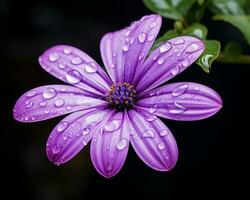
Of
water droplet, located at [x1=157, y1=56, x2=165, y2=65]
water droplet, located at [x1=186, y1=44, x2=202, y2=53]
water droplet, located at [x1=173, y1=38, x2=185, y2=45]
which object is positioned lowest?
water droplet, located at [x1=186, y1=44, x2=202, y2=53]

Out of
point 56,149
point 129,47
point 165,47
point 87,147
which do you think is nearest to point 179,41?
point 165,47

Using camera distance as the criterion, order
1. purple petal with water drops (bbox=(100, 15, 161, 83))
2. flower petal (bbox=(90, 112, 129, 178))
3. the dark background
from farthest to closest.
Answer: the dark background → purple petal with water drops (bbox=(100, 15, 161, 83)) → flower petal (bbox=(90, 112, 129, 178))

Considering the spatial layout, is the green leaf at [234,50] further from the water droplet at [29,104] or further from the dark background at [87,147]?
the dark background at [87,147]

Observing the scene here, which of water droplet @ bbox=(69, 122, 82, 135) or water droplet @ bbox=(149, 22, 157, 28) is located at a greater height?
water droplet @ bbox=(149, 22, 157, 28)

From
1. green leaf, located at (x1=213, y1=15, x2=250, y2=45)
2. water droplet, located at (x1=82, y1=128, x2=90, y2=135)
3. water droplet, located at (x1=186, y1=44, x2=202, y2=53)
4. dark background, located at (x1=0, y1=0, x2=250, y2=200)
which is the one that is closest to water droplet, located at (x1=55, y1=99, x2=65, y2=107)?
water droplet, located at (x1=82, y1=128, x2=90, y2=135)

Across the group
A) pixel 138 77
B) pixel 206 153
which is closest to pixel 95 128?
pixel 138 77

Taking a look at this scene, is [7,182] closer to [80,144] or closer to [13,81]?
[13,81]

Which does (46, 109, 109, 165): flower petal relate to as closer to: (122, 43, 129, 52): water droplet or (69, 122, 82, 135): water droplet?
(69, 122, 82, 135): water droplet

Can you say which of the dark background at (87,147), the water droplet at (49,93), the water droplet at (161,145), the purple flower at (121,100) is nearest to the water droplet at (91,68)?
the purple flower at (121,100)
